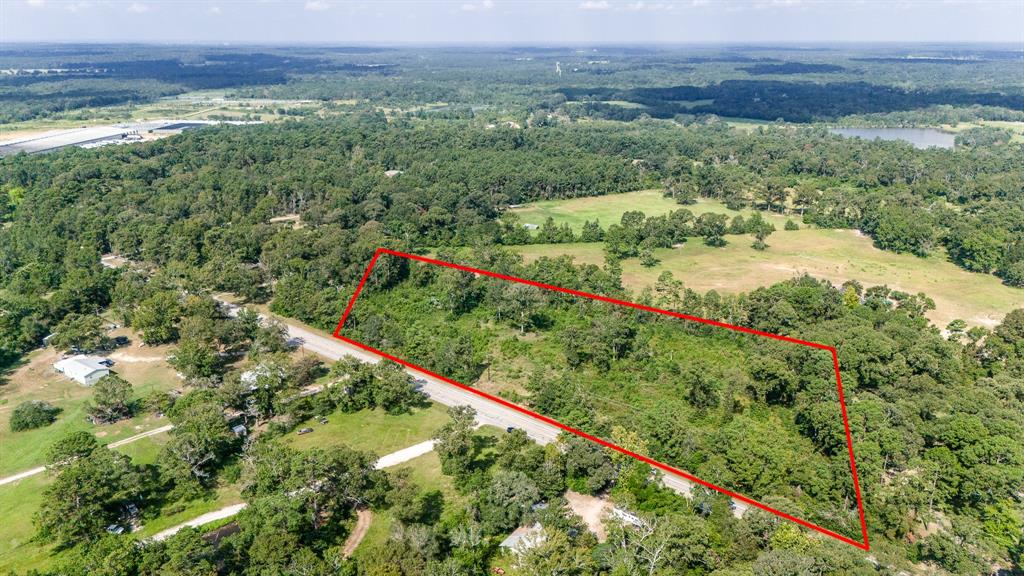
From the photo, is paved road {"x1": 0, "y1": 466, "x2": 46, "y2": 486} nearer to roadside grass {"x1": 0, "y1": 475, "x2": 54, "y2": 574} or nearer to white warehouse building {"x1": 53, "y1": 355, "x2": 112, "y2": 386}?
roadside grass {"x1": 0, "y1": 475, "x2": 54, "y2": 574}

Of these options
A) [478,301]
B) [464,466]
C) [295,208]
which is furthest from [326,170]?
[464,466]

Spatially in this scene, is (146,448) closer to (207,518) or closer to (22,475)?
(22,475)

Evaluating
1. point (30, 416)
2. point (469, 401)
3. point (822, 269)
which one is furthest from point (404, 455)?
point (822, 269)

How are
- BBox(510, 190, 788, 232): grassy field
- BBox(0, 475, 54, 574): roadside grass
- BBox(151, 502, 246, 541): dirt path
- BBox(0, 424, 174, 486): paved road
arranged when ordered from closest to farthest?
BBox(0, 475, 54, 574): roadside grass, BBox(151, 502, 246, 541): dirt path, BBox(0, 424, 174, 486): paved road, BBox(510, 190, 788, 232): grassy field

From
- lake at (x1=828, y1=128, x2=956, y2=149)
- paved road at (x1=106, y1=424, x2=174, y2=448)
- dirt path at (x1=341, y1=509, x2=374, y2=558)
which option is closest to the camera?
dirt path at (x1=341, y1=509, x2=374, y2=558)

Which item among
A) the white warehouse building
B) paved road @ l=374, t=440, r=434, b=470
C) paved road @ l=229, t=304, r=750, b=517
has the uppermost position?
the white warehouse building

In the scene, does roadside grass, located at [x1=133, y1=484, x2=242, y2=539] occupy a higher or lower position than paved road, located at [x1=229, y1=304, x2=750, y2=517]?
lower

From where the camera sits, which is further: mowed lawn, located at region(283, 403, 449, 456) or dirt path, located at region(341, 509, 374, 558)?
mowed lawn, located at region(283, 403, 449, 456)

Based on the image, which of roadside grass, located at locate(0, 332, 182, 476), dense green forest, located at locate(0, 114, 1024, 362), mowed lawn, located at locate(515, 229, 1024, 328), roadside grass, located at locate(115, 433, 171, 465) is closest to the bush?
roadside grass, located at locate(0, 332, 182, 476)
